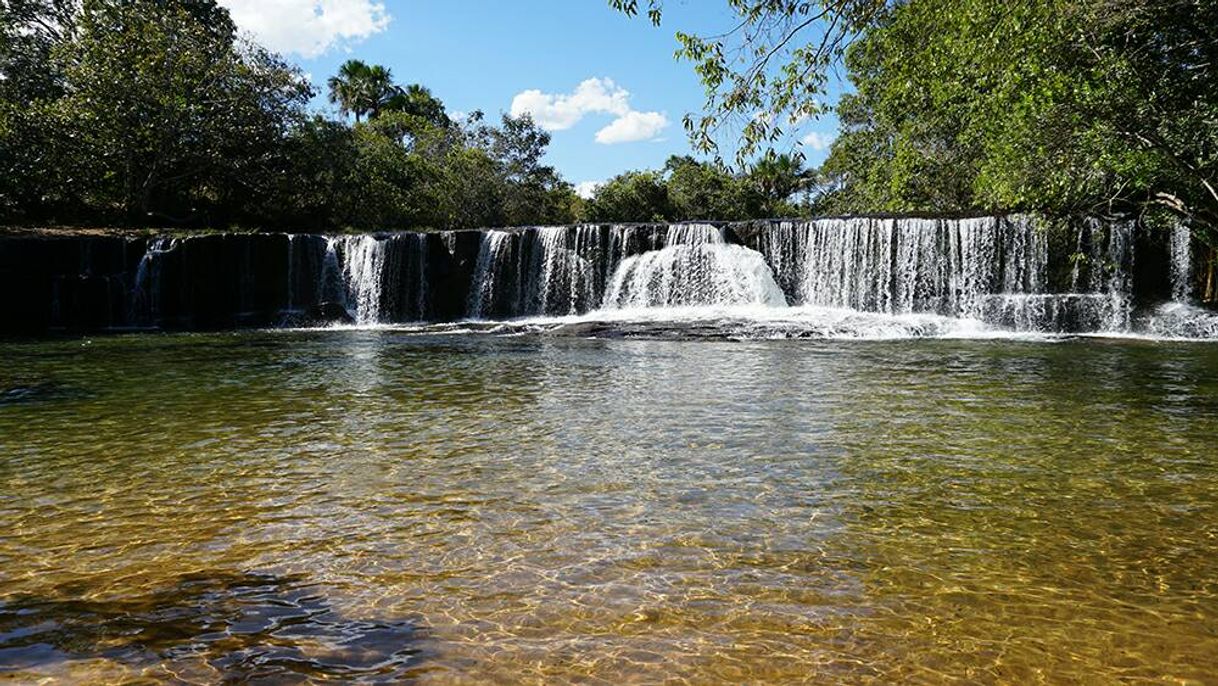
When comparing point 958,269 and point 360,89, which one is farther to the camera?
point 360,89

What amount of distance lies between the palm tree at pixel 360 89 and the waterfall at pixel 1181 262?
5144 centimetres

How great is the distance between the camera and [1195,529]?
174 inches

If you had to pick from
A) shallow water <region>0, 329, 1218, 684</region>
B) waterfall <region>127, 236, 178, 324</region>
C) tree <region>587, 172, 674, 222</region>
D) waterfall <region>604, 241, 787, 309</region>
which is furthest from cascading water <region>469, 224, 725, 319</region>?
tree <region>587, 172, 674, 222</region>

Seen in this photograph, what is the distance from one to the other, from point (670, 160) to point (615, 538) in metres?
54.4

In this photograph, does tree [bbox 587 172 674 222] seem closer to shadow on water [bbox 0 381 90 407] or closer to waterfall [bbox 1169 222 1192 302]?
waterfall [bbox 1169 222 1192 302]

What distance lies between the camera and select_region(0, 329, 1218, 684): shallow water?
3061mm

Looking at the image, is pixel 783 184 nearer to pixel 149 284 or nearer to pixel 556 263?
pixel 556 263

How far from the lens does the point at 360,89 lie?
57344mm

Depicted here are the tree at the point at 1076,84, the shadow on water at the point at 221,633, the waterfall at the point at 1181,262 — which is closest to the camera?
the shadow on water at the point at 221,633

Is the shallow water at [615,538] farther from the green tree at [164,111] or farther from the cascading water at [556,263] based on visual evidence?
the green tree at [164,111]

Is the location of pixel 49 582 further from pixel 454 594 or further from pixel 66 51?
pixel 66 51

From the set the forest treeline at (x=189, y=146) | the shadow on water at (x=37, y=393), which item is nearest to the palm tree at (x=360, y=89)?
the forest treeline at (x=189, y=146)

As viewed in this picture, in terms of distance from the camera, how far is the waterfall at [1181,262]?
63.4ft

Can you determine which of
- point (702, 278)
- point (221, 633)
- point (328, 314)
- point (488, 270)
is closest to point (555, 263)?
point (488, 270)
